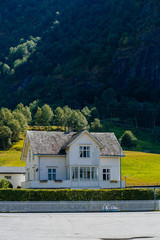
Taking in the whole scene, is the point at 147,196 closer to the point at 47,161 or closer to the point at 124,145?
the point at 47,161

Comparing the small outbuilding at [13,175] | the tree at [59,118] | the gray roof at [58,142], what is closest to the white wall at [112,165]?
the gray roof at [58,142]

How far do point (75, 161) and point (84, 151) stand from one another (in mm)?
2121

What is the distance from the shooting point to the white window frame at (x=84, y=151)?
67375 mm

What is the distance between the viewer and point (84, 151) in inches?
2660

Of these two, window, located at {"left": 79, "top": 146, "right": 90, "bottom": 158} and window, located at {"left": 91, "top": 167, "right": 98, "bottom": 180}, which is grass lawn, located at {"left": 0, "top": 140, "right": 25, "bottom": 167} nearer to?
window, located at {"left": 79, "top": 146, "right": 90, "bottom": 158}

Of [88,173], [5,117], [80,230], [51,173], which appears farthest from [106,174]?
[5,117]

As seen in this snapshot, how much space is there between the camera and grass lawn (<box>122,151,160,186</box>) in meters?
81.8

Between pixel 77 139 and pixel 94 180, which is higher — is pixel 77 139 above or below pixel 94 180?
above

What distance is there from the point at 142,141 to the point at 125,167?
71107 millimetres

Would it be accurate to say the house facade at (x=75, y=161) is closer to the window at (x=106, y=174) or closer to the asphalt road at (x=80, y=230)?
the window at (x=106, y=174)

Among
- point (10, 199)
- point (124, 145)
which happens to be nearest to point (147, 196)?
point (10, 199)

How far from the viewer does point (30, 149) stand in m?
71.4

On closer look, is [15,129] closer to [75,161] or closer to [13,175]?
[13,175]

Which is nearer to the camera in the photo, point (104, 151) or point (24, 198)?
point (24, 198)
